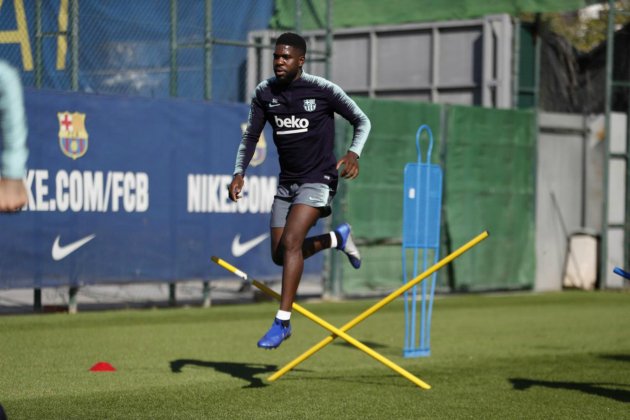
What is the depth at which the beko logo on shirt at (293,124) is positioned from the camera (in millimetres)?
9398

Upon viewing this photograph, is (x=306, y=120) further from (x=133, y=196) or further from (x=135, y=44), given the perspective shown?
(x=135, y=44)

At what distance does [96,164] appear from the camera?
15297 mm

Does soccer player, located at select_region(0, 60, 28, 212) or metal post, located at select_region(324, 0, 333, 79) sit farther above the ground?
metal post, located at select_region(324, 0, 333, 79)

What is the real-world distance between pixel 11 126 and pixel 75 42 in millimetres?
10376

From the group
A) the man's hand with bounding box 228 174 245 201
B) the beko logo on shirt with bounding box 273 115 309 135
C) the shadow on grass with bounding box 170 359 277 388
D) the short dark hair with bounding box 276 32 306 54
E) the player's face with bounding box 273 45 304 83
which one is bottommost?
the shadow on grass with bounding box 170 359 277 388

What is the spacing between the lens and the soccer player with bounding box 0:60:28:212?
4977 mm

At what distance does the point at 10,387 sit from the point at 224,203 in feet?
25.2

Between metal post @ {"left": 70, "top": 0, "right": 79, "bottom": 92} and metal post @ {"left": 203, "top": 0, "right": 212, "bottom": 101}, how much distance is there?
203cm

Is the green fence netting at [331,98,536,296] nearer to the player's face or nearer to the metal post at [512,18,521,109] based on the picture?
the metal post at [512,18,521,109]

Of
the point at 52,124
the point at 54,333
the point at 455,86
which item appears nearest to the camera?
the point at 54,333

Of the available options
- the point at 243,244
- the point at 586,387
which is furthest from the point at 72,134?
the point at 586,387

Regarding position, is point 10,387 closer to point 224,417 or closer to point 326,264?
point 224,417

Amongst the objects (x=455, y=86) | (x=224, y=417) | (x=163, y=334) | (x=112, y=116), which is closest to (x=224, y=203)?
(x=112, y=116)

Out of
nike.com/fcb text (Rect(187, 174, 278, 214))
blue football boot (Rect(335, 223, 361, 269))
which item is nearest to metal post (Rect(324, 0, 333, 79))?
nike.com/fcb text (Rect(187, 174, 278, 214))
